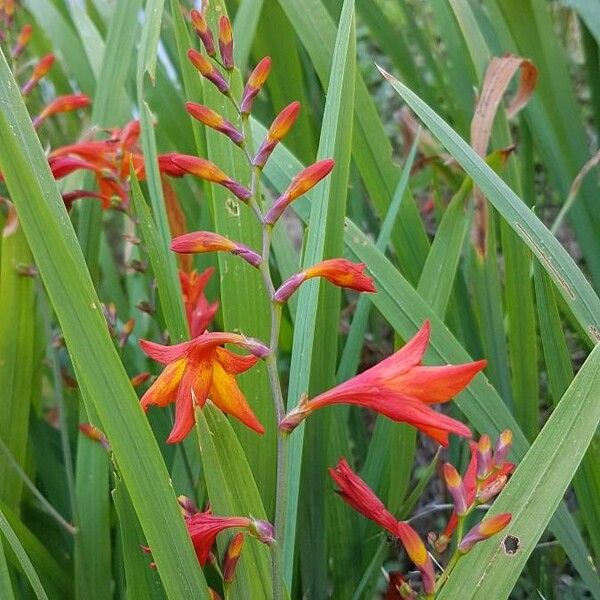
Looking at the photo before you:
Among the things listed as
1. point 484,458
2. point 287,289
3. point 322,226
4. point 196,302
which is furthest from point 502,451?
point 196,302

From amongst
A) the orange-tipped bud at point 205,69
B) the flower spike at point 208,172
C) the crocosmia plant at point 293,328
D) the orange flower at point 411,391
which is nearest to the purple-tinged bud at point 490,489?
the crocosmia plant at point 293,328

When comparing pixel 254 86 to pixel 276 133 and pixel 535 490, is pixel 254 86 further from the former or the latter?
pixel 535 490

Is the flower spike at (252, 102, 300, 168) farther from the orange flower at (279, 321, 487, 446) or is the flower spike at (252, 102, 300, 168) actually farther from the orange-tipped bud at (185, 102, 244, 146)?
the orange flower at (279, 321, 487, 446)

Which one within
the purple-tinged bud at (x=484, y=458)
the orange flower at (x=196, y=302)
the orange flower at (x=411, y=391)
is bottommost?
the purple-tinged bud at (x=484, y=458)

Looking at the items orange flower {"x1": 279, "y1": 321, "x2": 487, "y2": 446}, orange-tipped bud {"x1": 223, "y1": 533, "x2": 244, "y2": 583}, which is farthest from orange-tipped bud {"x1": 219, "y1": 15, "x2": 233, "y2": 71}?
orange-tipped bud {"x1": 223, "y1": 533, "x2": 244, "y2": 583}

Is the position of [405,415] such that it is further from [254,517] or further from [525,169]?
[525,169]

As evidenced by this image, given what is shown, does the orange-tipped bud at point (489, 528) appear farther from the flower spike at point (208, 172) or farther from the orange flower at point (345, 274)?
the flower spike at point (208, 172)
